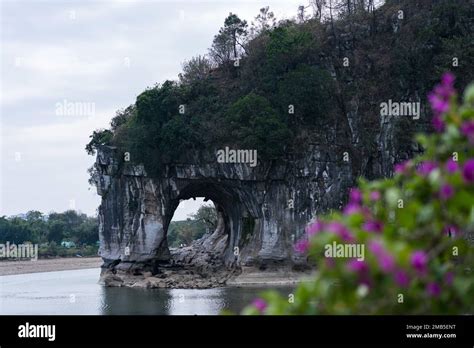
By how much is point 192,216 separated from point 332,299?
141 feet

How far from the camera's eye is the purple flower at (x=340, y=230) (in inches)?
61.9

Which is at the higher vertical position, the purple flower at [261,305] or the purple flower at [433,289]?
the purple flower at [433,289]

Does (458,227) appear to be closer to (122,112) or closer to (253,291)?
(253,291)

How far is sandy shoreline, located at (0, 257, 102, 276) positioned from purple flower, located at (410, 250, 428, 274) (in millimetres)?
33272

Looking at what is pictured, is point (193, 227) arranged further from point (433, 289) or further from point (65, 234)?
point (433, 289)

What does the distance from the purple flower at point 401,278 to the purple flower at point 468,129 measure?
0.30m

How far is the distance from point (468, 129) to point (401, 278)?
33cm

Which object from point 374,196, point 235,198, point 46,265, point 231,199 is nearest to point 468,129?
point 374,196

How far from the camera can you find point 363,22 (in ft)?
83.8

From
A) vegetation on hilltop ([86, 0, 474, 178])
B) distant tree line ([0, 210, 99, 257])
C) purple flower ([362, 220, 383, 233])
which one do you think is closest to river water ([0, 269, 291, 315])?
vegetation on hilltop ([86, 0, 474, 178])

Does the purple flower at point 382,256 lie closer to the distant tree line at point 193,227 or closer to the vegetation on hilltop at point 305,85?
the vegetation on hilltop at point 305,85

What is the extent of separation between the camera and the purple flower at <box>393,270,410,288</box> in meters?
1.53
